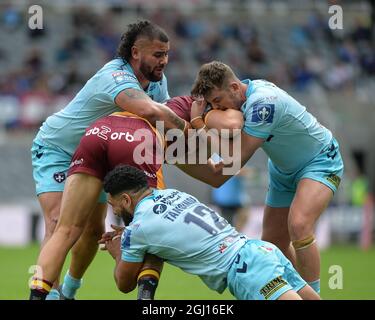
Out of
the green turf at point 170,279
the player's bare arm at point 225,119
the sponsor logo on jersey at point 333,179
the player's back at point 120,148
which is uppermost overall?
the player's bare arm at point 225,119

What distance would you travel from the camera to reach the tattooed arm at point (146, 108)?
7.82m

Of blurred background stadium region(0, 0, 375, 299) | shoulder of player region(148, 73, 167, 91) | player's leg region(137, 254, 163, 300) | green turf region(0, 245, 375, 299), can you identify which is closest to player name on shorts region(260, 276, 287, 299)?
player's leg region(137, 254, 163, 300)

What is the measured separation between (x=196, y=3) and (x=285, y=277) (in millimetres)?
19842

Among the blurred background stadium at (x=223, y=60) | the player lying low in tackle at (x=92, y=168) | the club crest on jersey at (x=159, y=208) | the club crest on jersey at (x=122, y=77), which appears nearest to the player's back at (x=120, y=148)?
the player lying low in tackle at (x=92, y=168)

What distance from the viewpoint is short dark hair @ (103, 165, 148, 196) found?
6.94m

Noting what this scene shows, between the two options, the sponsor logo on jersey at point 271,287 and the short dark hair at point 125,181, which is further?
the short dark hair at point 125,181

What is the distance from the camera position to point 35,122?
20.0 metres

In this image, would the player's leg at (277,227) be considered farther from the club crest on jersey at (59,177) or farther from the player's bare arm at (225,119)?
the club crest on jersey at (59,177)

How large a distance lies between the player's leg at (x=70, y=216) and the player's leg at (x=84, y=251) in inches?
32.8

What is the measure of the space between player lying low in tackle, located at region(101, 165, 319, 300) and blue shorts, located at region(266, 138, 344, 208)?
175 cm

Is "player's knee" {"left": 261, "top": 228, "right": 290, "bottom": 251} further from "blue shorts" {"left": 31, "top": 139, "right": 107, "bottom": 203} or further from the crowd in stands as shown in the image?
the crowd in stands

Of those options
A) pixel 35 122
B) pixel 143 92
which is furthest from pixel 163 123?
pixel 35 122
